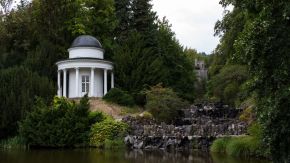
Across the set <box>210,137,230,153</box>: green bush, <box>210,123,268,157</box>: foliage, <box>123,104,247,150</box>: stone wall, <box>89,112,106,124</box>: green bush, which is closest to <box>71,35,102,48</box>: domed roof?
<box>123,104,247,150</box>: stone wall

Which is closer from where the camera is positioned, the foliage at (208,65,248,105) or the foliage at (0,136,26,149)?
the foliage at (0,136,26,149)

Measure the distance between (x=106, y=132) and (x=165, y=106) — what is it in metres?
5.20

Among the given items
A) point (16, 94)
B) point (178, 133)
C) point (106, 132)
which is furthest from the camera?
point (16, 94)

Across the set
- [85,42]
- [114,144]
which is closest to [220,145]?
[114,144]

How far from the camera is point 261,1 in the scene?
11.5 m

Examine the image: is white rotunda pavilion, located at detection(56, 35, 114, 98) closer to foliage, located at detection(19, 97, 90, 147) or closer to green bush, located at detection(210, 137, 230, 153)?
foliage, located at detection(19, 97, 90, 147)

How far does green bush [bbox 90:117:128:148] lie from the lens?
26.8 m

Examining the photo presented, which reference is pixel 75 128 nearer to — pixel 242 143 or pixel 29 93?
pixel 29 93

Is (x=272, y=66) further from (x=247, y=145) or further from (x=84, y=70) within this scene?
(x=84, y=70)

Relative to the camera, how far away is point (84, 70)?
129 ft

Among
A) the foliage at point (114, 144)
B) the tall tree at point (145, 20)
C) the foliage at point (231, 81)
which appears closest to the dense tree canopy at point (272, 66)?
the foliage at point (114, 144)

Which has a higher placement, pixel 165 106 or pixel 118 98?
pixel 118 98

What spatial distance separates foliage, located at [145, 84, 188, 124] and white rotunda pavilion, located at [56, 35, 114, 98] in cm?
818

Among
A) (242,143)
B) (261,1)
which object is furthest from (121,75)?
(261,1)
